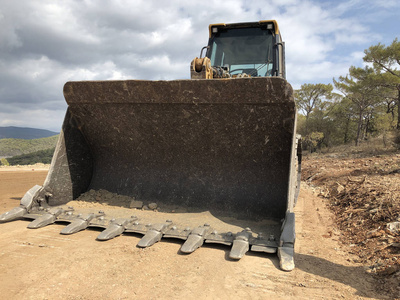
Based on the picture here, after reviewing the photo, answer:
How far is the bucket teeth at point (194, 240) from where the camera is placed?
7.83 feet

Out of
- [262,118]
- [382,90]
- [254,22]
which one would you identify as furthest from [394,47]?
[262,118]

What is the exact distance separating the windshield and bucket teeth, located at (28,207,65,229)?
10.1 feet

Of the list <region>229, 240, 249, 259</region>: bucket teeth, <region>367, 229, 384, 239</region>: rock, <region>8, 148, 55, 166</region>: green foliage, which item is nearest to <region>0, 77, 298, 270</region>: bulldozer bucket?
<region>229, 240, 249, 259</region>: bucket teeth

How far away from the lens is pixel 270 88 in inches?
118

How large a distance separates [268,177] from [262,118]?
713mm

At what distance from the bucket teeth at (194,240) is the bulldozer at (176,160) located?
3cm

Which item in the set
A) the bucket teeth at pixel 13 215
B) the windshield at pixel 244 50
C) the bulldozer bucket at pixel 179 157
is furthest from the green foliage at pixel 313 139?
the bucket teeth at pixel 13 215

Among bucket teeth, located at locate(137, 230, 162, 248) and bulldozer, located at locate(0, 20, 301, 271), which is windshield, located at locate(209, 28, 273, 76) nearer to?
bulldozer, located at locate(0, 20, 301, 271)

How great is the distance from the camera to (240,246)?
238 cm

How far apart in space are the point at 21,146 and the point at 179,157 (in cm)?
5101

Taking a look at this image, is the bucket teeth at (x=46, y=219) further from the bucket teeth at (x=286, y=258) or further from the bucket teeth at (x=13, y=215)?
the bucket teeth at (x=286, y=258)

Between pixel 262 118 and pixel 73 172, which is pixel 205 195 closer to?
pixel 262 118

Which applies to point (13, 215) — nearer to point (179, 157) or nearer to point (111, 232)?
point (111, 232)

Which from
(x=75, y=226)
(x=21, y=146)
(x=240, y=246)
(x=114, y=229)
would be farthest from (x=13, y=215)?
(x=21, y=146)
